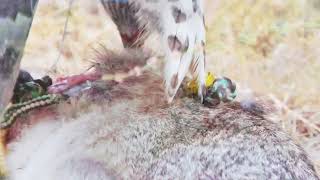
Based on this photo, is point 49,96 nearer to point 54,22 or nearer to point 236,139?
point 54,22

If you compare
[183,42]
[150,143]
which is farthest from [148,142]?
[183,42]

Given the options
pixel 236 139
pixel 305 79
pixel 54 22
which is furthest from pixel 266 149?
pixel 54 22

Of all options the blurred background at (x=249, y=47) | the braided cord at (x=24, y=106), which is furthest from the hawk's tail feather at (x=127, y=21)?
the braided cord at (x=24, y=106)

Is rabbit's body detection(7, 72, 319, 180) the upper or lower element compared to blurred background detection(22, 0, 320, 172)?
lower

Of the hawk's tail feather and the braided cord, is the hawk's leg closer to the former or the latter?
the hawk's tail feather

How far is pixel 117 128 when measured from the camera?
43.6 inches

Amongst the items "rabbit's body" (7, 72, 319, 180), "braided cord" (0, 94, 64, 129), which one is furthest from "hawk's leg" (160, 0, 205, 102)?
"braided cord" (0, 94, 64, 129)

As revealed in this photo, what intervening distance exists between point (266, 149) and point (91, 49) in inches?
13.0

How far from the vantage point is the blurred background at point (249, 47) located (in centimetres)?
114

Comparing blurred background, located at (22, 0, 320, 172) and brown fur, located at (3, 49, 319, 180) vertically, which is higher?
blurred background, located at (22, 0, 320, 172)

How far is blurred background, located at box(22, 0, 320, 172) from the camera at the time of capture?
3.75 feet

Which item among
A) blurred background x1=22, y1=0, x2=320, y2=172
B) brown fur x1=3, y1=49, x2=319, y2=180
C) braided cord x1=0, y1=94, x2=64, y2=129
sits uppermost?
blurred background x1=22, y1=0, x2=320, y2=172

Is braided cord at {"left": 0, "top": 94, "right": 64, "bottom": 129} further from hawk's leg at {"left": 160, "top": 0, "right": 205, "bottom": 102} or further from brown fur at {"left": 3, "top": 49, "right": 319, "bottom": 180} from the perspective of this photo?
hawk's leg at {"left": 160, "top": 0, "right": 205, "bottom": 102}

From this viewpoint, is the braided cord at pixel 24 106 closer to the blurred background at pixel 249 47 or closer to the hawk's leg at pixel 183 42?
the blurred background at pixel 249 47
